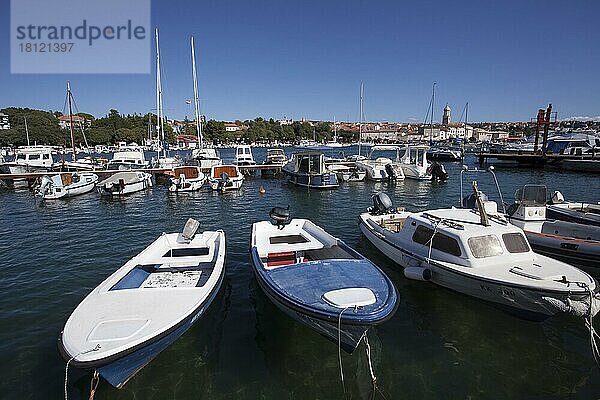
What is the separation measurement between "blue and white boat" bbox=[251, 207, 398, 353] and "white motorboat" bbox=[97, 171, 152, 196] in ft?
68.3

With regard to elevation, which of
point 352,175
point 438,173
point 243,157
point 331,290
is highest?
point 243,157

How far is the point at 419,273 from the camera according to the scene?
9828 mm

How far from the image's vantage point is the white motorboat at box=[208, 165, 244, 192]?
29.4 metres

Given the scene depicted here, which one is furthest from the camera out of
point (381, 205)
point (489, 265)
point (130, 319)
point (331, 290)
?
point (381, 205)

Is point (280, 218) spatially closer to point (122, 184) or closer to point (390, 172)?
point (122, 184)

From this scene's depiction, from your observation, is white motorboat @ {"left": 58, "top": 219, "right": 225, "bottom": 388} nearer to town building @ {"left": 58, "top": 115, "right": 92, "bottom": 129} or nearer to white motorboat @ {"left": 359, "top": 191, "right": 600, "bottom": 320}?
white motorboat @ {"left": 359, "top": 191, "right": 600, "bottom": 320}

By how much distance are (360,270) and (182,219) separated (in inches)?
599

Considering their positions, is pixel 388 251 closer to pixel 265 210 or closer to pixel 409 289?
pixel 409 289

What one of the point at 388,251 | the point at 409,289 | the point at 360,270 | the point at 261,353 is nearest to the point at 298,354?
the point at 261,353

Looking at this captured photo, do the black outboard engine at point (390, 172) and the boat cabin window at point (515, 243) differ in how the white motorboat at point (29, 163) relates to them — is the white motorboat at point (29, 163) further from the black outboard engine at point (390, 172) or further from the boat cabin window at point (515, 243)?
the boat cabin window at point (515, 243)

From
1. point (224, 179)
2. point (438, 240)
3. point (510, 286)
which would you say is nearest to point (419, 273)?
point (438, 240)

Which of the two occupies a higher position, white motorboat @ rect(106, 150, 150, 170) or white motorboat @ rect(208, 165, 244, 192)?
white motorboat @ rect(106, 150, 150, 170)

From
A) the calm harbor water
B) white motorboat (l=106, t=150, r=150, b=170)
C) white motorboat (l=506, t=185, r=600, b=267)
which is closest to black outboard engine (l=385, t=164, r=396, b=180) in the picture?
white motorboat (l=506, t=185, r=600, b=267)

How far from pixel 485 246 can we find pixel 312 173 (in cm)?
2250
